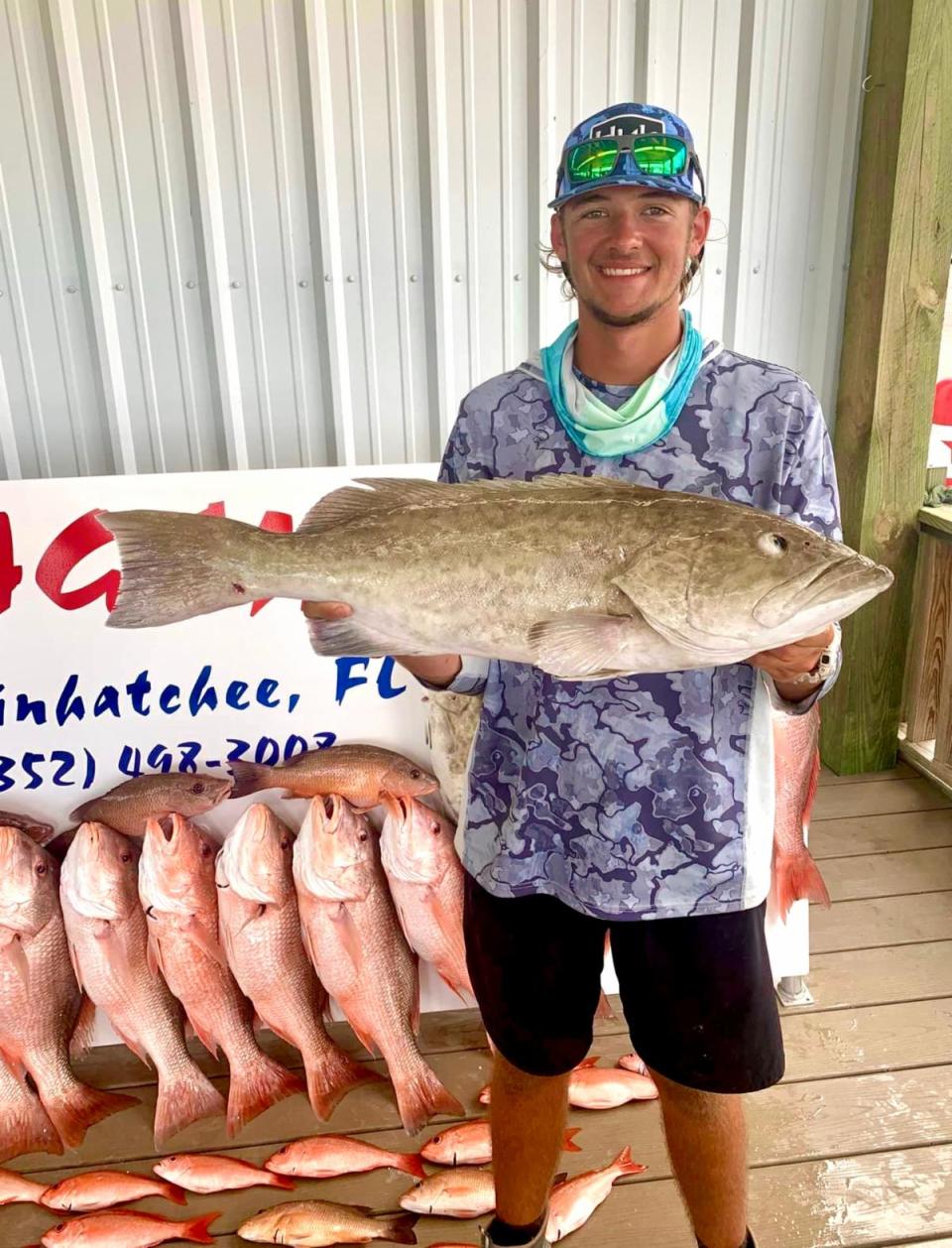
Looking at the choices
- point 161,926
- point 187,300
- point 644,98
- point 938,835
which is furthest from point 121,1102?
point 644,98

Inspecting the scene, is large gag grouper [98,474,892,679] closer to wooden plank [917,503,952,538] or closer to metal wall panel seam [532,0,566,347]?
metal wall panel seam [532,0,566,347]

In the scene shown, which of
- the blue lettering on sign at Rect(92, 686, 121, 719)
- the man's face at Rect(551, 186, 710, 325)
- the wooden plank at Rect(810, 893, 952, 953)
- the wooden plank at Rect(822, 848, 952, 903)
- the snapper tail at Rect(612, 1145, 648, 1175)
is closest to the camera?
the man's face at Rect(551, 186, 710, 325)

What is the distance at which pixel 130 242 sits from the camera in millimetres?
2652

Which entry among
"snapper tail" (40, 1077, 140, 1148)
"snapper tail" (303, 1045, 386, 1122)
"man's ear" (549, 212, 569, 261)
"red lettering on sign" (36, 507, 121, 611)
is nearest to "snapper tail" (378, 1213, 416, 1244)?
"snapper tail" (303, 1045, 386, 1122)

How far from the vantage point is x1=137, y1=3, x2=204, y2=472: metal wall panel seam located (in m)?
2.53

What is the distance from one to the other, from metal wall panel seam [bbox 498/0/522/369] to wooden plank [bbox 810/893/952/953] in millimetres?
2157

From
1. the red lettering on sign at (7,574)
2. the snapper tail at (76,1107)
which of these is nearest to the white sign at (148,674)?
the red lettering on sign at (7,574)

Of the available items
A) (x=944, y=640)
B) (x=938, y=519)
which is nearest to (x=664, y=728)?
(x=938, y=519)

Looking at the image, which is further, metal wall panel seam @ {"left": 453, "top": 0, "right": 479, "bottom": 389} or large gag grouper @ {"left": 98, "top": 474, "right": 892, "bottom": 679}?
metal wall panel seam @ {"left": 453, "top": 0, "right": 479, "bottom": 389}

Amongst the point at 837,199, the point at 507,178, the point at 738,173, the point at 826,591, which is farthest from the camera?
the point at 837,199

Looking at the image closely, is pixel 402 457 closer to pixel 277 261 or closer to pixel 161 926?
pixel 277 261

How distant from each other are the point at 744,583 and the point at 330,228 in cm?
201

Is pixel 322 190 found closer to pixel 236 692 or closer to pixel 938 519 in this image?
pixel 236 692

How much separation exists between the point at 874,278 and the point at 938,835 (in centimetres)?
210
